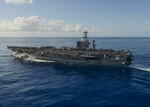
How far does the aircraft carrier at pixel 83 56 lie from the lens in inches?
2886

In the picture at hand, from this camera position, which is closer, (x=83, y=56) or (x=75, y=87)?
(x=75, y=87)

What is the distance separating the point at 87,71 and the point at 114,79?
12.4m

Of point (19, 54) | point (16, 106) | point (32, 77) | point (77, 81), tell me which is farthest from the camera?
point (19, 54)

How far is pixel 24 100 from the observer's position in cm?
4028

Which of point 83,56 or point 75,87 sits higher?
point 83,56

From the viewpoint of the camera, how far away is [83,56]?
7762cm

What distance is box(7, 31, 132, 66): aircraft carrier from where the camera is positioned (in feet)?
241

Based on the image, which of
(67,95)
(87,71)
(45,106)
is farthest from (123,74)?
(45,106)

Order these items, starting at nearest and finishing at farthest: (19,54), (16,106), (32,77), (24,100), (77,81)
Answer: (16,106) < (24,100) < (77,81) < (32,77) < (19,54)

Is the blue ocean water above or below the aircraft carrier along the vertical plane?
below

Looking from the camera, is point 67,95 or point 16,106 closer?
point 16,106

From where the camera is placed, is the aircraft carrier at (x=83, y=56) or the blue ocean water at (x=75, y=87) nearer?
the blue ocean water at (x=75, y=87)

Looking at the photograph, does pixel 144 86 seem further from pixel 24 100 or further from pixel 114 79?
pixel 24 100

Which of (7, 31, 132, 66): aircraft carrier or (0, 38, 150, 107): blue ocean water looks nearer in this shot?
(0, 38, 150, 107): blue ocean water
